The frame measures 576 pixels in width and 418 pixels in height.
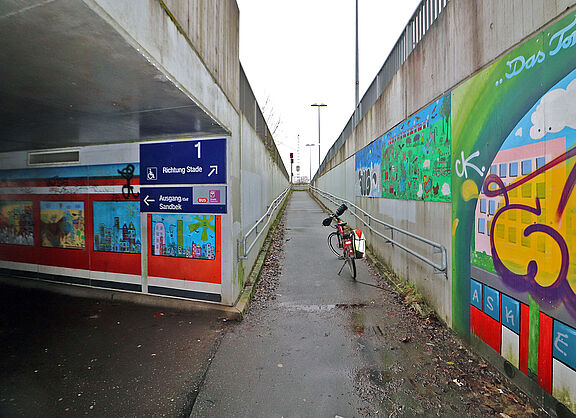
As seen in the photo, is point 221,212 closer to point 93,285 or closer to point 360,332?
point 360,332

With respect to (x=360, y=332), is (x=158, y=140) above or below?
above

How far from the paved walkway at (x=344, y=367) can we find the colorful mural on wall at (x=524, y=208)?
486 millimetres

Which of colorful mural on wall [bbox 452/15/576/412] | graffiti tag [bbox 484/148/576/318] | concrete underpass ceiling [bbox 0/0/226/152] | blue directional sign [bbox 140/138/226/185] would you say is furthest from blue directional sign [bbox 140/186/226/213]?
graffiti tag [bbox 484/148/576/318]

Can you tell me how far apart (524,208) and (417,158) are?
2.55 meters

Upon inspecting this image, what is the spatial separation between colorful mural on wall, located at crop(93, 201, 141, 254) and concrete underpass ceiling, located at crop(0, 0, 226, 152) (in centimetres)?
118

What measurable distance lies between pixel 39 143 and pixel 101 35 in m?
5.20

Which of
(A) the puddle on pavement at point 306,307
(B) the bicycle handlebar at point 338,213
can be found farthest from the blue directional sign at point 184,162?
(B) the bicycle handlebar at point 338,213

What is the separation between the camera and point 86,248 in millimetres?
5914

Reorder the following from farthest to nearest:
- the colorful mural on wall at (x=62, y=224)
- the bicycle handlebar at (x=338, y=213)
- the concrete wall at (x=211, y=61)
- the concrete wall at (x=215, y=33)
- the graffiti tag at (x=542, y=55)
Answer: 1. the bicycle handlebar at (x=338, y=213)
2. the colorful mural on wall at (x=62, y=224)
3. the concrete wall at (x=215, y=33)
4. the concrete wall at (x=211, y=61)
5. the graffiti tag at (x=542, y=55)

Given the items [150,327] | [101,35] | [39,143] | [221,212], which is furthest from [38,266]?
[101,35]

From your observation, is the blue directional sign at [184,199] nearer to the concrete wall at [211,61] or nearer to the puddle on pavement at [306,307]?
the concrete wall at [211,61]

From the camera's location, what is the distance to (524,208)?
8.93ft

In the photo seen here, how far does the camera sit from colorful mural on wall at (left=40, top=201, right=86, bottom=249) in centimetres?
597

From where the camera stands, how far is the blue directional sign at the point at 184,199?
4.93 m
